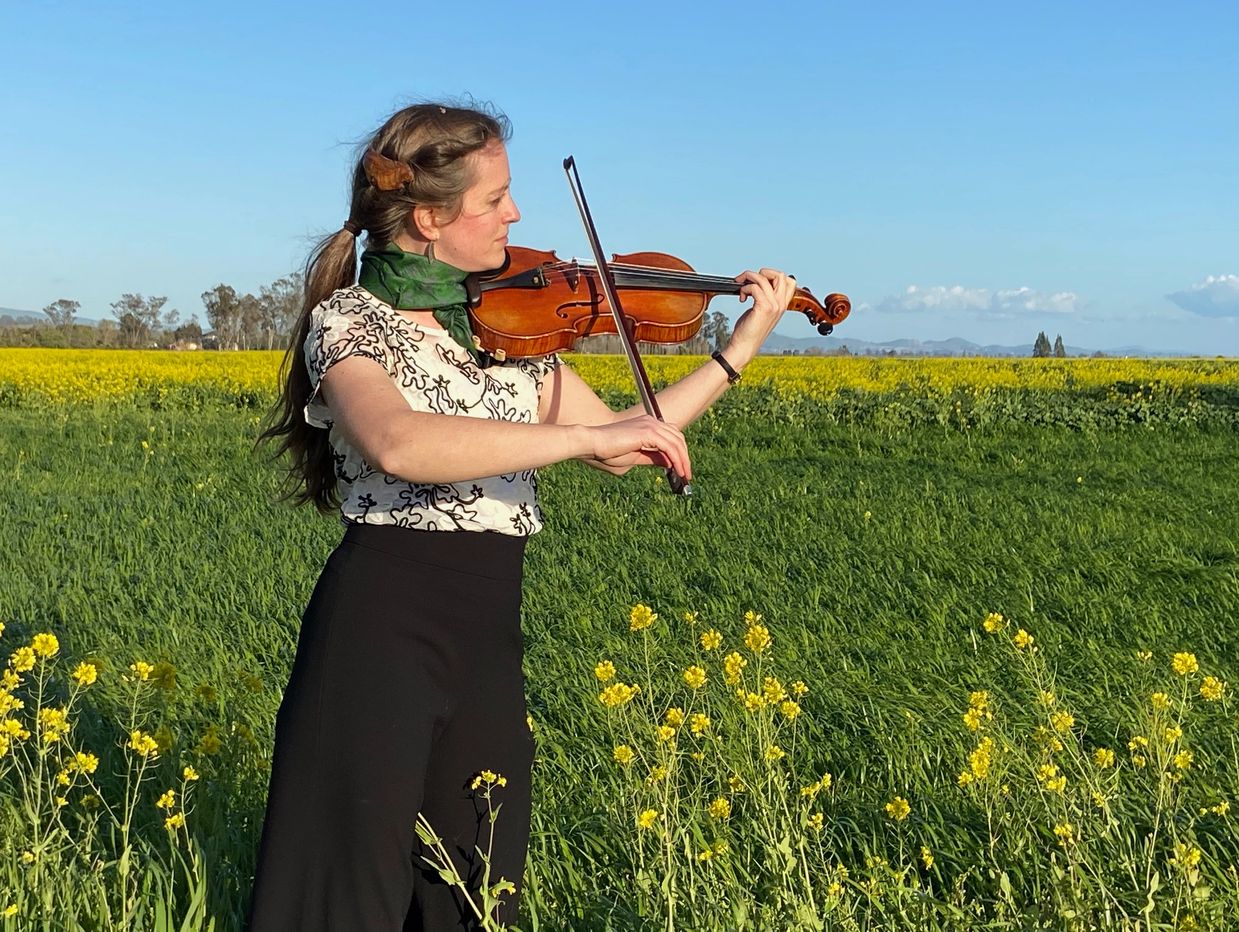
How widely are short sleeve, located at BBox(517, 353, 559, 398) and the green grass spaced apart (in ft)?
3.85

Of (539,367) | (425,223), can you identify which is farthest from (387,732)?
(425,223)

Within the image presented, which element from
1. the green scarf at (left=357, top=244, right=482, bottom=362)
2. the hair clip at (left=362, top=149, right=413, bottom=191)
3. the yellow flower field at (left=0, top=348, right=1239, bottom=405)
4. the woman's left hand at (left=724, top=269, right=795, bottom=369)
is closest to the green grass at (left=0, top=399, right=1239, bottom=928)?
the woman's left hand at (left=724, top=269, right=795, bottom=369)

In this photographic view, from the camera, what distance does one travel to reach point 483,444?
5.90 ft

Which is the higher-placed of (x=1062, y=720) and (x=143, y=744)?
(x=1062, y=720)

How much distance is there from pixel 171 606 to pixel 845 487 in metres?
6.15

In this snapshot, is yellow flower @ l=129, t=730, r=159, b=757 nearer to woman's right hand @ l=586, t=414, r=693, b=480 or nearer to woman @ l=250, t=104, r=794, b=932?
woman @ l=250, t=104, r=794, b=932

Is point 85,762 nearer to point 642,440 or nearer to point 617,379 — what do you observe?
point 642,440

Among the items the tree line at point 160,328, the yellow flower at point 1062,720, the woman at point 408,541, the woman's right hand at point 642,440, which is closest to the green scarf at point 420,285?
the woman at point 408,541

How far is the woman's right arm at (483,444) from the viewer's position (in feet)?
5.90

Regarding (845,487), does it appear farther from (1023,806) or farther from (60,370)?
(60,370)

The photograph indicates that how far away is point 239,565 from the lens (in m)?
7.30

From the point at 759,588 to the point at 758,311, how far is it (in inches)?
159

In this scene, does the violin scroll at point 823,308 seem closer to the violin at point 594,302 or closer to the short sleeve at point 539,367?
the violin at point 594,302

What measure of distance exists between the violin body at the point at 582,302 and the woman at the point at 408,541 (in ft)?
0.18
